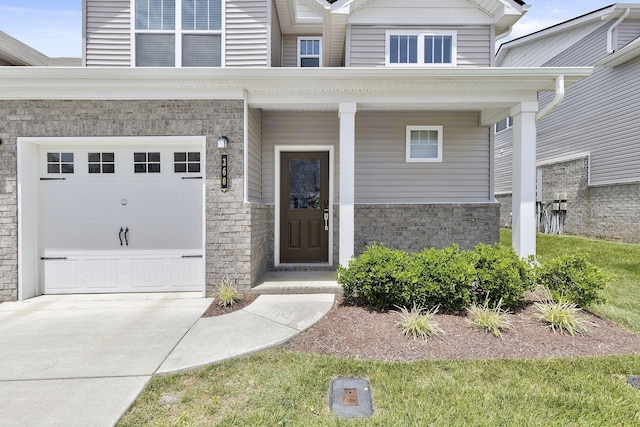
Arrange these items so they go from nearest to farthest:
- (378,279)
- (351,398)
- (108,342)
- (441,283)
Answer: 1. (351,398)
2. (108,342)
3. (441,283)
4. (378,279)

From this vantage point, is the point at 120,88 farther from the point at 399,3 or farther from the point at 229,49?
the point at 399,3

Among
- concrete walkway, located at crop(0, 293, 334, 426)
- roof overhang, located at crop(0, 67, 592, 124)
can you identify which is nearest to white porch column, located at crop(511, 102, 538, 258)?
roof overhang, located at crop(0, 67, 592, 124)

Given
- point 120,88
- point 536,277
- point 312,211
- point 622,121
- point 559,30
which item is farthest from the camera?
point 559,30

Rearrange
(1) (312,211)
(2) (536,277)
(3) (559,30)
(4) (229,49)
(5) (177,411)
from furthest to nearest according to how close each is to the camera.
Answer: (3) (559,30), (1) (312,211), (4) (229,49), (2) (536,277), (5) (177,411)

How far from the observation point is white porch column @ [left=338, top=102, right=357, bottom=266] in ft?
16.8

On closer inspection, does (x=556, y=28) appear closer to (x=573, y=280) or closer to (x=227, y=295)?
(x=573, y=280)

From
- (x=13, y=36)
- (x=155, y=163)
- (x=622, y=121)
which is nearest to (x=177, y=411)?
(x=155, y=163)

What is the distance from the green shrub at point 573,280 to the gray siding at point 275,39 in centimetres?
608

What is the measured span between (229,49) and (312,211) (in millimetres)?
3456

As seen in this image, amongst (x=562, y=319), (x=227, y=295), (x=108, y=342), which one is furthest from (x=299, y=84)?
(x=562, y=319)

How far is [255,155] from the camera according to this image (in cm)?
591

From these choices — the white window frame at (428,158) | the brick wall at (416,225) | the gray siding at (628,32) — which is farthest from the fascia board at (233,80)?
the gray siding at (628,32)

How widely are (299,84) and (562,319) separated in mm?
4570

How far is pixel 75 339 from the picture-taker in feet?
11.9
